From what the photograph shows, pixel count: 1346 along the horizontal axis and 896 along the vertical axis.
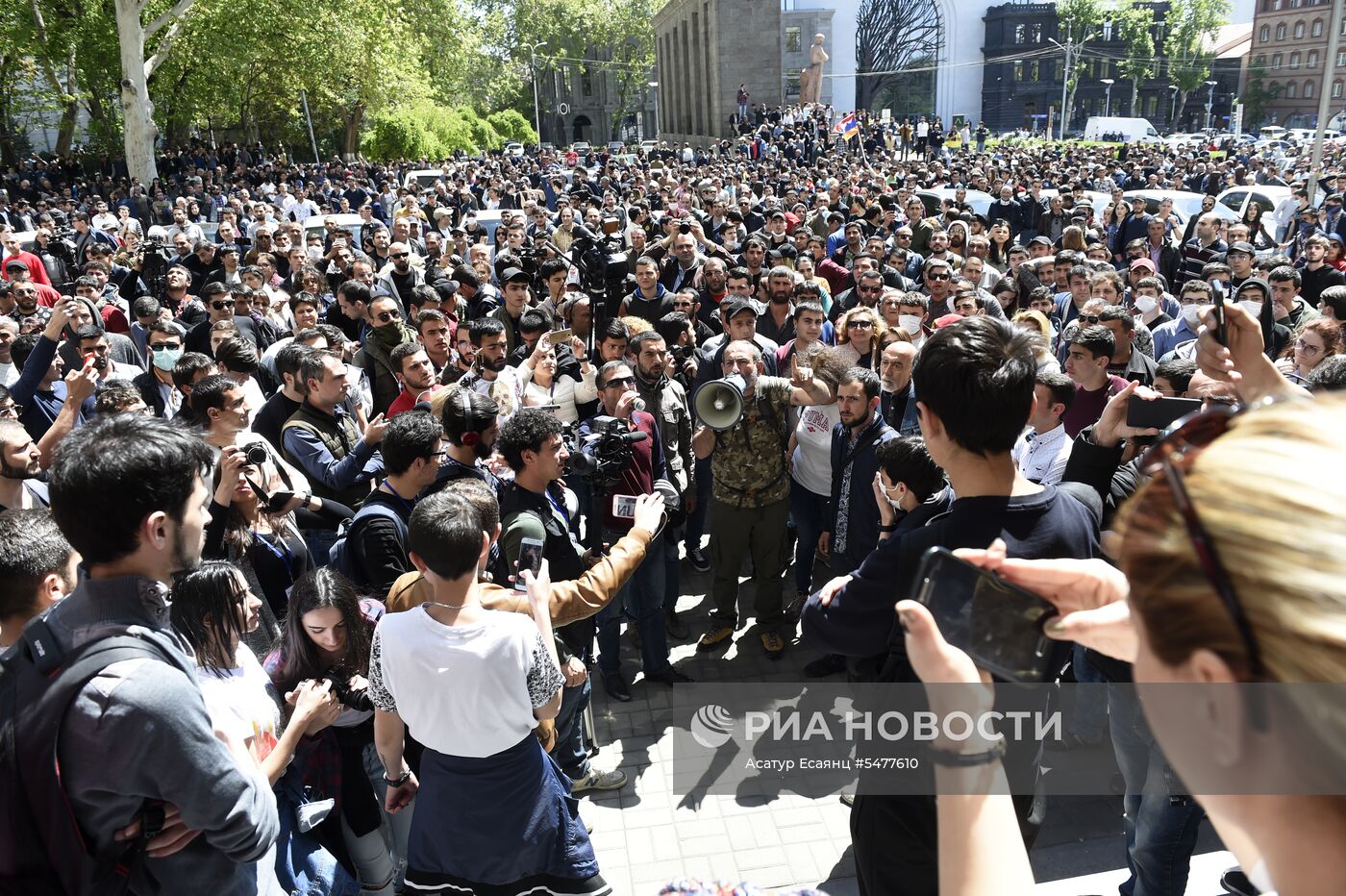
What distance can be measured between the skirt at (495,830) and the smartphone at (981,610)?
1.88 m

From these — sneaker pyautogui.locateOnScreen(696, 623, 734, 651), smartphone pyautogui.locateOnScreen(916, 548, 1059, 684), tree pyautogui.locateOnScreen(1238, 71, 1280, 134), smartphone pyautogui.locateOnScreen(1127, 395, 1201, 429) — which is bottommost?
sneaker pyautogui.locateOnScreen(696, 623, 734, 651)

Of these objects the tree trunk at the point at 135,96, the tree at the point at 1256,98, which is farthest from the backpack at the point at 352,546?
the tree at the point at 1256,98

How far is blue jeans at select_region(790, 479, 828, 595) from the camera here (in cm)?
564

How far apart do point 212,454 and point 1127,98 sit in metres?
100

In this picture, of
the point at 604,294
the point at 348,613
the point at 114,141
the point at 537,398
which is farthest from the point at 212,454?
the point at 114,141

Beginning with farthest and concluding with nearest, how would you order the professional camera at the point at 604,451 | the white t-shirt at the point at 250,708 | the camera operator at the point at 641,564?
the camera operator at the point at 641,564 → the professional camera at the point at 604,451 → the white t-shirt at the point at 250,708

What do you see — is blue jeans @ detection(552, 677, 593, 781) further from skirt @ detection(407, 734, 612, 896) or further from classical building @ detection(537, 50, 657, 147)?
classical building @ detection(537, 50, 657, 147)

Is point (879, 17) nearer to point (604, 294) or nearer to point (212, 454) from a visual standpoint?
point (604, 294)

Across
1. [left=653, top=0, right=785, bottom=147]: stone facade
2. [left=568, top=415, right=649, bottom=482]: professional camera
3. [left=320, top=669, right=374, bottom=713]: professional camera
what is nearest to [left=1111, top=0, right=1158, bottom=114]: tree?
[left=653, top=0, right=785, bottom=147]: stone facade

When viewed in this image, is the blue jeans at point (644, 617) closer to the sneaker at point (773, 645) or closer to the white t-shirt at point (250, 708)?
the sneaker at point (773, 645)

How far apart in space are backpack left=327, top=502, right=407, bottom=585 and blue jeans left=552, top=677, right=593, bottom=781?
977 millimetres

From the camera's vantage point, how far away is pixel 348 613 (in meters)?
3.14

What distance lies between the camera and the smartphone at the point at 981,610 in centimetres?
125

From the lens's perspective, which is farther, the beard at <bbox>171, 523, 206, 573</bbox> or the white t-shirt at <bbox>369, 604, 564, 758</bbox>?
the white t-shirt at <bbox>369, 604, 564, 758</bbox>
